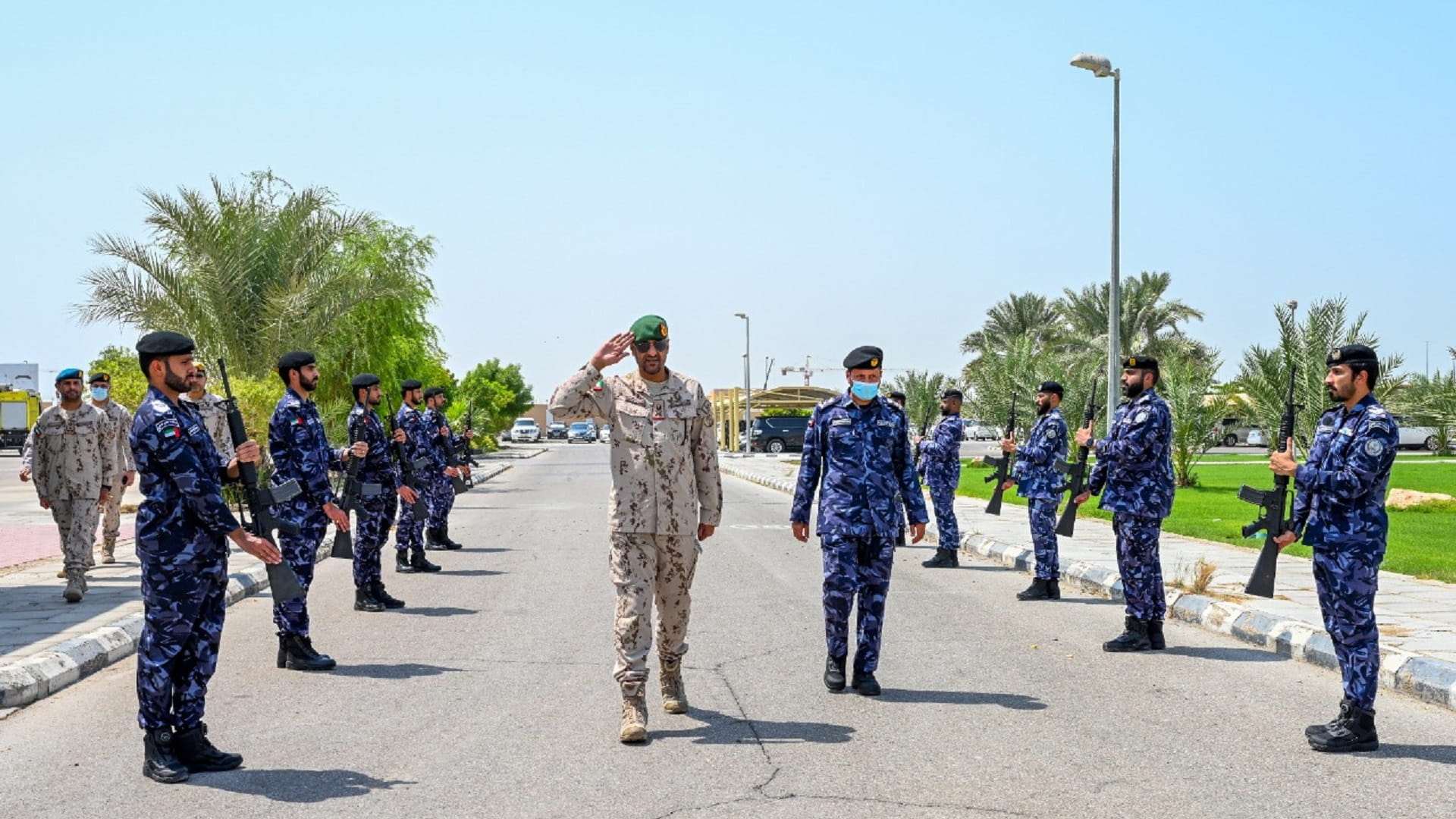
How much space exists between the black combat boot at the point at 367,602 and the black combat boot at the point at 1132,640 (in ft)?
18.6

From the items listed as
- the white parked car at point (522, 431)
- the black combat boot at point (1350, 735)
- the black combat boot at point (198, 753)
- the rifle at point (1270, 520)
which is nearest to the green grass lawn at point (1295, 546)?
the rifle at point (1270, 520)

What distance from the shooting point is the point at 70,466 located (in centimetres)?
1124

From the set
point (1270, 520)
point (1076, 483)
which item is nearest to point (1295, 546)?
point (1076, 483)

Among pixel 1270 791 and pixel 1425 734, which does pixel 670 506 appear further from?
pixel 1425 734

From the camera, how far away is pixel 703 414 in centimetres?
664

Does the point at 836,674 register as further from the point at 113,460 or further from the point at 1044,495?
the point at 113,460

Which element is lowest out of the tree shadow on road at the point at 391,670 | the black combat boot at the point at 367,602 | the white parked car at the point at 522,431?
the tree shadow on road at the point at 391,670

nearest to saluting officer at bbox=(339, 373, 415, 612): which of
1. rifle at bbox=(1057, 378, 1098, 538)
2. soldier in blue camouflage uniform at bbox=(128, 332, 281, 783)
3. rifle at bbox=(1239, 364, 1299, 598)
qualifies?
soldier in blue camouflage uniform at bbox=(128, 332, 281, 783)

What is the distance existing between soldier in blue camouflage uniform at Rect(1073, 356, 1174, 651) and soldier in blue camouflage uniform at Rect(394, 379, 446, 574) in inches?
261

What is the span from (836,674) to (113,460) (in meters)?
7.55

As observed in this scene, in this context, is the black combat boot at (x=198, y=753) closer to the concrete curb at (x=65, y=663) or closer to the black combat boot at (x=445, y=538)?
the concrete curb at (x=65, y=663)

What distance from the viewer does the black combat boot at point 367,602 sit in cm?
1088

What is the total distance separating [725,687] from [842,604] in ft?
2.67

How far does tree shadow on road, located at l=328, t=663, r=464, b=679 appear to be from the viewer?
802 cm
